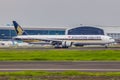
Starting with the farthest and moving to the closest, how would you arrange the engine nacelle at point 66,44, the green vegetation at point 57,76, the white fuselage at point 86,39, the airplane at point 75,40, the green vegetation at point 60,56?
the white fuselage at point 86,39, the airplane at point 75,40, the engine nacelle at point 66,44, the green vegetation at point 60,56, the green vegetation at point 57,76

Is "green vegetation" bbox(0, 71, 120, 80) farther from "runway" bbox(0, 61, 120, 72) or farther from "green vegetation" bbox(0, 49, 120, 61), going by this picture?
"green vegetation" bbox(0, 49, 120, 61)

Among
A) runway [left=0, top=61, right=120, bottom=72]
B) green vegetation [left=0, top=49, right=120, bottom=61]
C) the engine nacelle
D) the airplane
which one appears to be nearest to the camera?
runway [left=0, top=61, right=120, bottom=72]

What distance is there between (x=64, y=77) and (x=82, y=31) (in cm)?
16355

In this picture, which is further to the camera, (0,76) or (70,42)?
(70,42)

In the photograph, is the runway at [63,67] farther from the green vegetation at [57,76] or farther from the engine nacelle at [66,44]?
the engine nacelle at [66,44]

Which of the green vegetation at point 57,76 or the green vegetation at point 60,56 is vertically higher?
the green vegetation at point 57,76

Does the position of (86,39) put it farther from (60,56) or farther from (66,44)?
(60,56)

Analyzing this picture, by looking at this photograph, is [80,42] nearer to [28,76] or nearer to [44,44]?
[44,44]

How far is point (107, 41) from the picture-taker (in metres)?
107

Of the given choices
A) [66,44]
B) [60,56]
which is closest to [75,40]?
[66,44]

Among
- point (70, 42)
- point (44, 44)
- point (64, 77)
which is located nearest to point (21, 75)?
point (64, 77)

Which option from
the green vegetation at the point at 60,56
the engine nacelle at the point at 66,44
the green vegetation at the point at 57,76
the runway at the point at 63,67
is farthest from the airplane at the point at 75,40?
the green vegetation at the point at 57,76

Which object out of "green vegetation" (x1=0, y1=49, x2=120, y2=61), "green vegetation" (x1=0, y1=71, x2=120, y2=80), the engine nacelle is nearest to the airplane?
the engine nacelle

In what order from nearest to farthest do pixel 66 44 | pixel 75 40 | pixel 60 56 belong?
pixel 60 56, pixel 66 44, pixel 75 40
